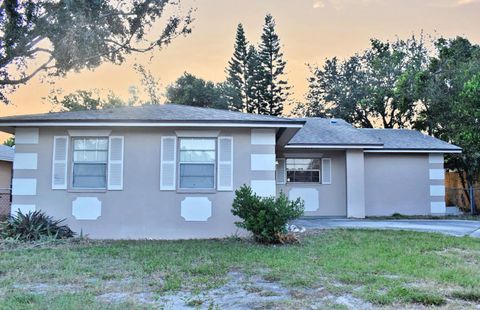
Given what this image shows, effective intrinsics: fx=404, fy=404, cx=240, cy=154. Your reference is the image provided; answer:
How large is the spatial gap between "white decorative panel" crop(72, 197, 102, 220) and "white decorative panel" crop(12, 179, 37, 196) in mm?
1054

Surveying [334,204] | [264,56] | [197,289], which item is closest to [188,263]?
[197,289]

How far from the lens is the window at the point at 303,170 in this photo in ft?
50.1

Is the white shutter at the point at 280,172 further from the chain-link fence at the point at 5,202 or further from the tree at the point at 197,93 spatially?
the tree at the point at 197,93

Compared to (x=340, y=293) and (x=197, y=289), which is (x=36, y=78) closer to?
(x=197, y=289)

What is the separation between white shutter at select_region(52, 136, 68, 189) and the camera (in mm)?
10133

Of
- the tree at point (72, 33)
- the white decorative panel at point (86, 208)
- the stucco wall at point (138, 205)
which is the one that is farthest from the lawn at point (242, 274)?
the tree at point (72, 33)

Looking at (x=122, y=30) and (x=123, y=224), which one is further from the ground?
(x=122, y=30)

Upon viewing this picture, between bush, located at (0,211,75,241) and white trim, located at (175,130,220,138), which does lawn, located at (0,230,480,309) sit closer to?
bush, located at (0,211,75,241)

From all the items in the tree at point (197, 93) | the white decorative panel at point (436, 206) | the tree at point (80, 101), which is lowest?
the white decorative panel at point (436, 206)

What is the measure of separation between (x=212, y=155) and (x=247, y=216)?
2053 millimetres

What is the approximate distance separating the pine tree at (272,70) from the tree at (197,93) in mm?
3848

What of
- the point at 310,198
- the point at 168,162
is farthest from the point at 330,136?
the point at 168,162

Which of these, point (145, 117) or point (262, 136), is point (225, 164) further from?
point (145, 117)

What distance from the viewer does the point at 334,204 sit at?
1509 cm
